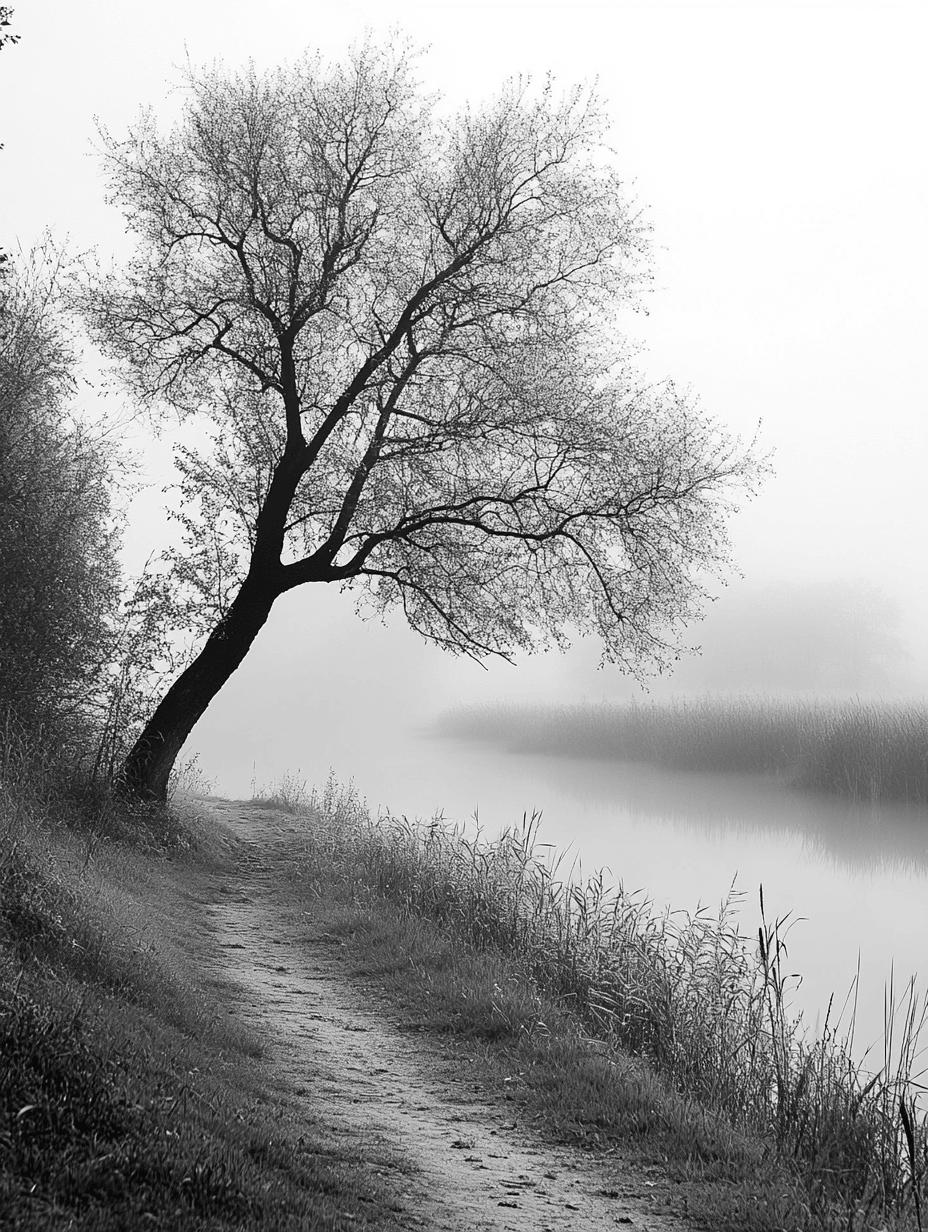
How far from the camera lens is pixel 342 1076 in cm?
852

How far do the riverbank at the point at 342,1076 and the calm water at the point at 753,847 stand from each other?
2338mm

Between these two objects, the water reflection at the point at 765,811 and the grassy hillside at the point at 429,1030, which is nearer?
the grassy hillside at the point at 429,1030

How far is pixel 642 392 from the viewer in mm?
18844

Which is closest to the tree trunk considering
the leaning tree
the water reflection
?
the leaning tree

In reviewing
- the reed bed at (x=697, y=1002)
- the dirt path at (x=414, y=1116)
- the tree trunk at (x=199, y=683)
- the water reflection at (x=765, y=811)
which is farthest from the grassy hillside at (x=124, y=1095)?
the water reflection at (x=765, y=811)

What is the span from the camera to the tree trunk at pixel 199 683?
19266 mm

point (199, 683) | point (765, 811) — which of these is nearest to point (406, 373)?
point (199, 683)

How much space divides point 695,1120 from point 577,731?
39.0 m

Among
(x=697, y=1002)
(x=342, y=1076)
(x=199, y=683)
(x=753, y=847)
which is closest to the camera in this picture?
(x=342, y=1076)

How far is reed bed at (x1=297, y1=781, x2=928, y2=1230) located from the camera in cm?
673

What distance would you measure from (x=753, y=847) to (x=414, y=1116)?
18679 mm

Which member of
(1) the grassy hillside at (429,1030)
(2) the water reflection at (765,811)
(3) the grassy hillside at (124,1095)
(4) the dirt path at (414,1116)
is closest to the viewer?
(3) the grassy hillside at (124,1095)

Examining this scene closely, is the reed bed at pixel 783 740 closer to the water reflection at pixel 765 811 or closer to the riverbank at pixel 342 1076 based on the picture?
the water reflection at pixel 765 811

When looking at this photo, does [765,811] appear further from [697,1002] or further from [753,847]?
[697,1002]
